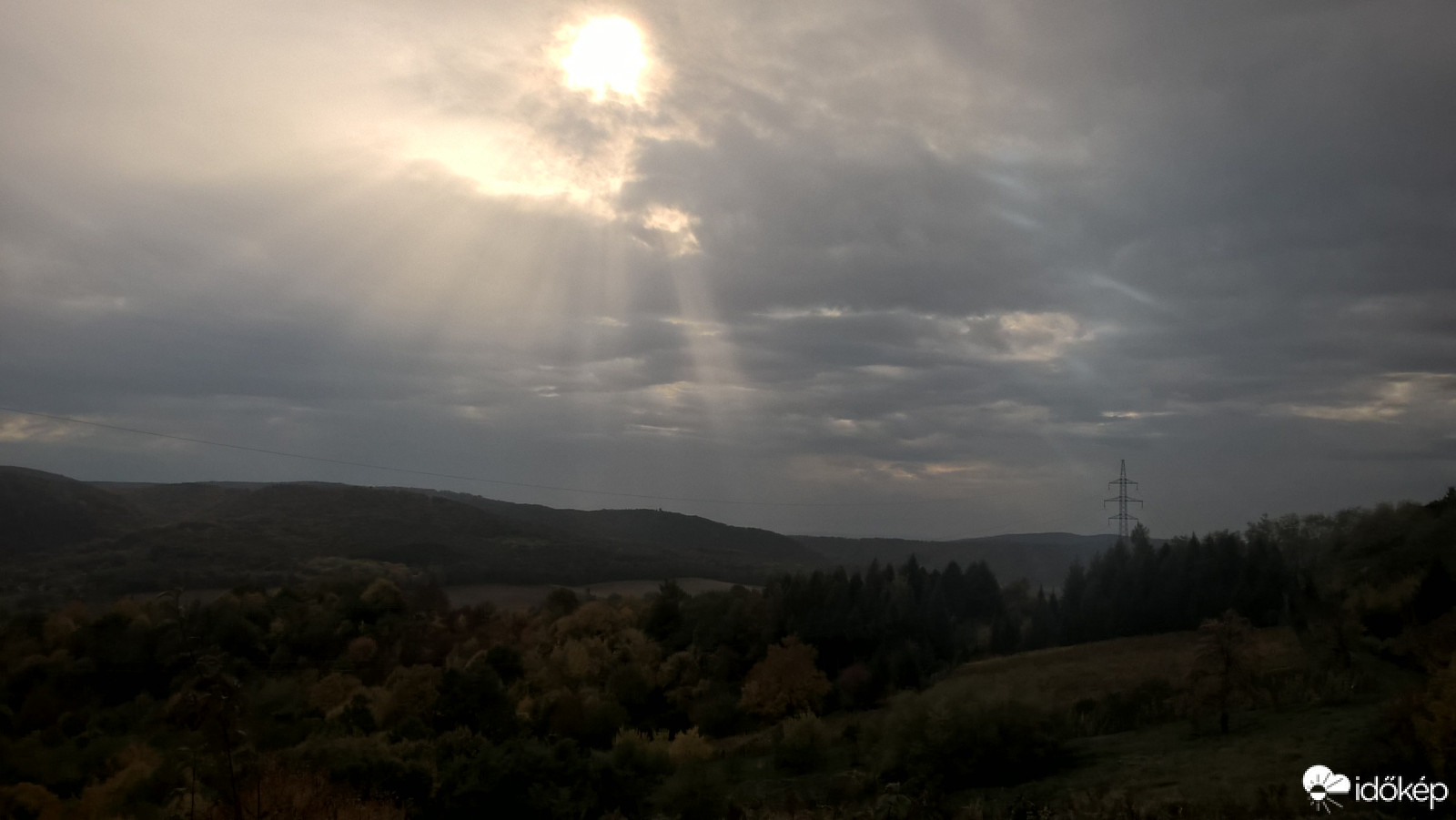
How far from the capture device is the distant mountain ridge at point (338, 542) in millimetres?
86500

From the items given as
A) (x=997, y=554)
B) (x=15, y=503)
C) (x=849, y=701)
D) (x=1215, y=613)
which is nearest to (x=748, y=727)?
(x=849, y=701)

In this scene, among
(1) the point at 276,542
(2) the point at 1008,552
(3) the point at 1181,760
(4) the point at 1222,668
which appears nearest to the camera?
(3) the point at 1181,760

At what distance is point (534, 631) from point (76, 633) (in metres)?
37.4

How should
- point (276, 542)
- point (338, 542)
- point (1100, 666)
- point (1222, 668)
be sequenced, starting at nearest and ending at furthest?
point (1222, 668) → point (1100, 666) → point (276, 542) → point (338, 542)

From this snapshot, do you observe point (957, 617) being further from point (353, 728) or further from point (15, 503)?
point (15, 503)

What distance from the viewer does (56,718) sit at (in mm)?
54094

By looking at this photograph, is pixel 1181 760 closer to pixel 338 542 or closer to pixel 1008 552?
pixel 338 542

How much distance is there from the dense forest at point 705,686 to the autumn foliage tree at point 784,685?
0.75 ft

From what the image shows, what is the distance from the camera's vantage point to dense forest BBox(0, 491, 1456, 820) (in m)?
22.7

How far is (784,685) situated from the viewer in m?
63.8

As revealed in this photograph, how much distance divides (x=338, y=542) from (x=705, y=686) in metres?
72.1

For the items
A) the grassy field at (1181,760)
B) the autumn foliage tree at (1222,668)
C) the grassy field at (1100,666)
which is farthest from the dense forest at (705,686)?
the grassy field at (1100,666)

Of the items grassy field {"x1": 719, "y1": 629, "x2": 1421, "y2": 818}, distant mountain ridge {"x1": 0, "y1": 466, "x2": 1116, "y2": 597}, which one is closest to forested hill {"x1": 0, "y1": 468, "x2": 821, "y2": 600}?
distant mountain ridge {"x1": 0, "y1": 466, "x2": 1116, "y2": 597}

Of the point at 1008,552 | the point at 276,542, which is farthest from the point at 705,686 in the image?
the point at 1008,552
